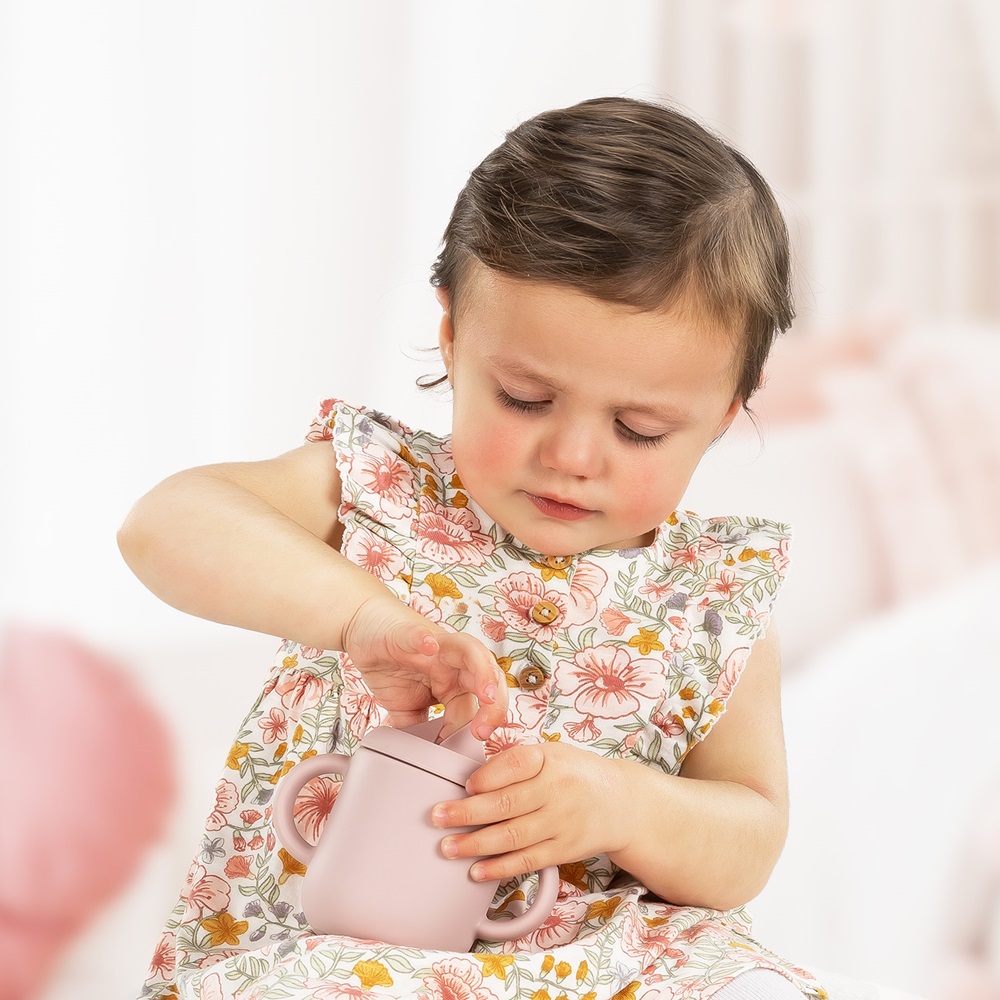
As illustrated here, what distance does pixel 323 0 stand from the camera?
6.68ft

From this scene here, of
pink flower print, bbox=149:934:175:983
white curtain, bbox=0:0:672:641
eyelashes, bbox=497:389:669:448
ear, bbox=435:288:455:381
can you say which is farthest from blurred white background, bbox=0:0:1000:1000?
eyelashes, bbox=497:389:669:448

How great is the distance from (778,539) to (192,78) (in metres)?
1.32

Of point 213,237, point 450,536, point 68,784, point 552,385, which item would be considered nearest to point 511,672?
point 450,536

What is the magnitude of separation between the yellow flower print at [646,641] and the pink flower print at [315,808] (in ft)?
0.76

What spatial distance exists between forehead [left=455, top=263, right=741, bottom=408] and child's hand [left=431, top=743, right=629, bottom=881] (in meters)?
0.24

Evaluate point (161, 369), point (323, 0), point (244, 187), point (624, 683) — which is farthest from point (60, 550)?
point (624, 683)

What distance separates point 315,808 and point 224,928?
116 mm

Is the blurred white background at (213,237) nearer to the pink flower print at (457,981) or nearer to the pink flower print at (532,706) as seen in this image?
the pink flower print at (532,706)

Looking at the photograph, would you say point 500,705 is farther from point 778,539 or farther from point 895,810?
point 895,810

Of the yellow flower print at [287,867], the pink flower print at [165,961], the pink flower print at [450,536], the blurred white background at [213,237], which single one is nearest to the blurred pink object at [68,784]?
the blurred white background at [213,237]

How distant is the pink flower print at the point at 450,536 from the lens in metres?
1.00

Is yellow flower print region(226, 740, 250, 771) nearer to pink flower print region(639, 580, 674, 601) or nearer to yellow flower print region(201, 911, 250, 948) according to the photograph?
yellow flower print region(201, 911, 250, 948)

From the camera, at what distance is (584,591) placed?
101cm

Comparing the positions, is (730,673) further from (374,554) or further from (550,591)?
(374,554)
